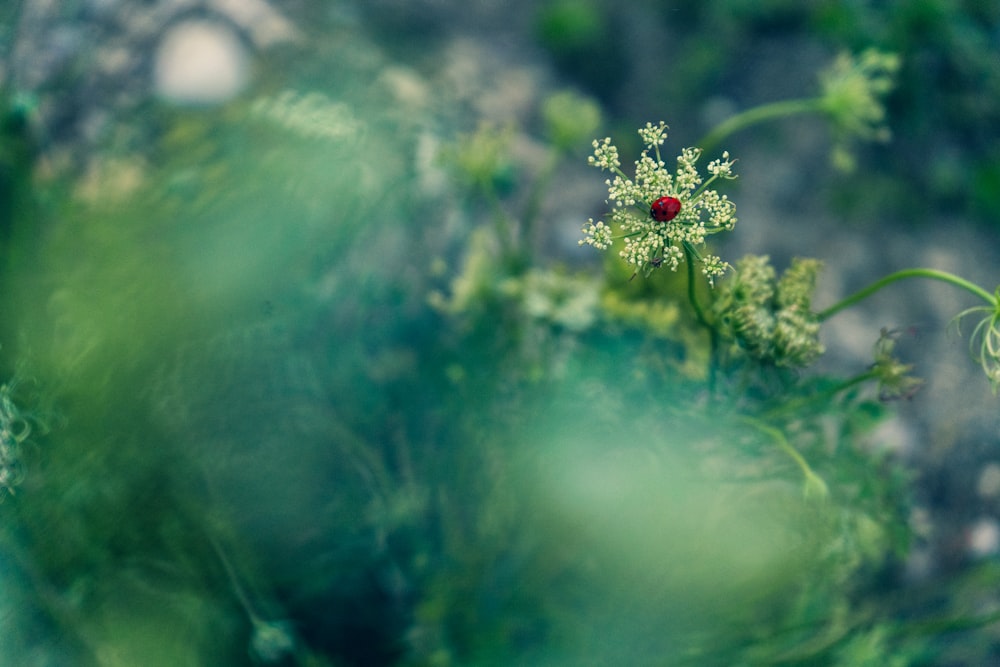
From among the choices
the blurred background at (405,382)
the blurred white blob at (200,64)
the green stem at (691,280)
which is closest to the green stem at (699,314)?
the green stem at (691,280)

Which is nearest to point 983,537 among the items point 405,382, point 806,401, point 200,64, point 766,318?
point 806,401

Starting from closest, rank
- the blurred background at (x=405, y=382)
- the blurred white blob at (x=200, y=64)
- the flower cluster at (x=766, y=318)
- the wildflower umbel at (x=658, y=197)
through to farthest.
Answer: the wildflower umbel at (x=658, y=197) < the flower cluster at (x=766, y=318) < the blurred background at (x=405, y=382) < the blurred white blob at (x=200, y=64)

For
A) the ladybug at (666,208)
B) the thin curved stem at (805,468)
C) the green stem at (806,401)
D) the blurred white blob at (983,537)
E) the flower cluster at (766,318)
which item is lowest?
the blurred white blob at (983,537)

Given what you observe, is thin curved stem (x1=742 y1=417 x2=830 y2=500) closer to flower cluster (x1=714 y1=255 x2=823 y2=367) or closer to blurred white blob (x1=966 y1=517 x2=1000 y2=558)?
flower cluster (x1=714 y1=255 x2=823 y2=367)

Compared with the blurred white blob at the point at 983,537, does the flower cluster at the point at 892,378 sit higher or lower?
higher

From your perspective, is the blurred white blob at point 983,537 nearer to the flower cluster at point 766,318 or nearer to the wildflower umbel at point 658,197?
the flower cluster at point 766,318

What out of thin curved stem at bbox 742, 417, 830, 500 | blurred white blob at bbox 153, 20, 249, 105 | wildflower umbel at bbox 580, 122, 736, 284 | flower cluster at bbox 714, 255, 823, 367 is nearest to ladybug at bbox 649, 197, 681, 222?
wildflower umbel at bbox 580, 122, 736, 284

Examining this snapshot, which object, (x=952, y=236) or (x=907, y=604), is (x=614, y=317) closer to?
(x=907, y=604)

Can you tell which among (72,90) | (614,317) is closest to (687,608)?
(614,317)

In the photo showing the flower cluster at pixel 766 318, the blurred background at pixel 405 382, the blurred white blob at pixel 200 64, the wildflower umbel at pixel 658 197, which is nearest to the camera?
the wildflower umbel at pixel 658 197
